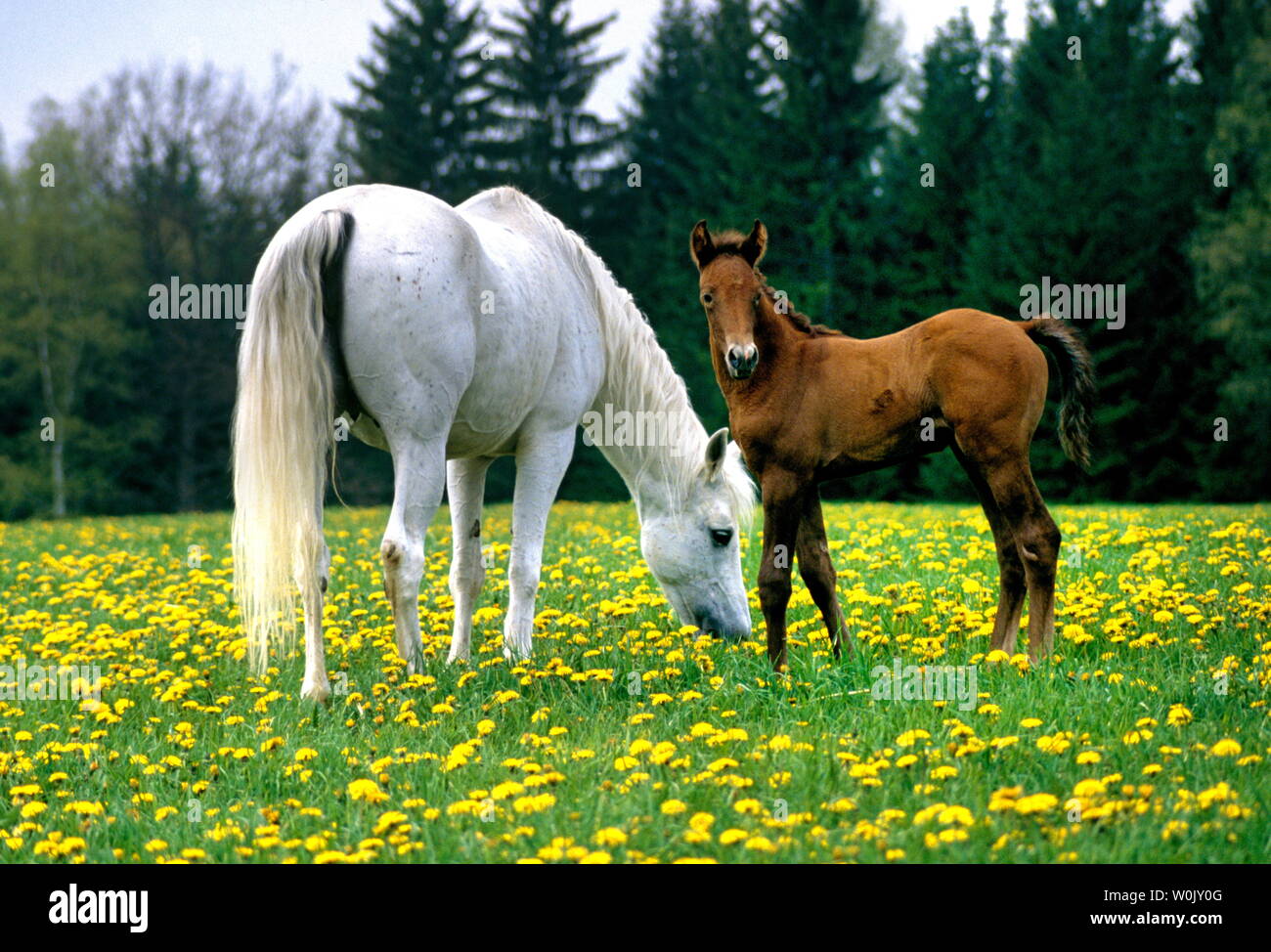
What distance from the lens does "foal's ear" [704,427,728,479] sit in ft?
21.8

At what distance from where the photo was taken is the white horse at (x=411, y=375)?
5.18 m

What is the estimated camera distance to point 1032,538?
527cm

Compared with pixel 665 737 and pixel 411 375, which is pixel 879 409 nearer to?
pixel 665 737

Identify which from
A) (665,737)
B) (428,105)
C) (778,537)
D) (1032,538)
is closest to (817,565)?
(778,537)

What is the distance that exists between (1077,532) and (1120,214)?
17.7m

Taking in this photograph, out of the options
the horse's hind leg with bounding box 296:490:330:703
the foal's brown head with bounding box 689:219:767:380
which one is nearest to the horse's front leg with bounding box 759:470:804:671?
the foal's brown head with bounding box 689:219:767:380

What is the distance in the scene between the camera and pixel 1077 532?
9930 millimetres

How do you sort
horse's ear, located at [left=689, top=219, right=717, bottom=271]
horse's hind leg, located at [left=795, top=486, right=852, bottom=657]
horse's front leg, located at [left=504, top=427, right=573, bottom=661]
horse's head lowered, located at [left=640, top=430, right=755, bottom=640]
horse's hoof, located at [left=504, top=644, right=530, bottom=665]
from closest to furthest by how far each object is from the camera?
horse's ear, located at [left=689, top=219, right=717, bottom=271], horse's hind leg, located at [left=795, top=486, right=852, bottom=657], horse's hoof, located at [left=504, top=644, right=530, bottom=665], horse's front leg, located at [left=504, top=427, right=573, bottom=661], horse's head lowered, located at [left=640, top=430, right=755, bottom=640]

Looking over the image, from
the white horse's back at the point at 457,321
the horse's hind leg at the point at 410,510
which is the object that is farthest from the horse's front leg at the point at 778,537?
the horse's hind leg at the point at 410,510

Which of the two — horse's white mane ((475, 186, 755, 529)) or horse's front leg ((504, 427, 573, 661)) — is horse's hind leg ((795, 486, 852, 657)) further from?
horse's front leg ((504, 427, 573, 661))

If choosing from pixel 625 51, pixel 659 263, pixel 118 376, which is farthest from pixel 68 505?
pixel 625 51

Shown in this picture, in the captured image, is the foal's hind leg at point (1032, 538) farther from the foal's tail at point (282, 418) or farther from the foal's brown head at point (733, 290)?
the foal's tail at point (282, 418)

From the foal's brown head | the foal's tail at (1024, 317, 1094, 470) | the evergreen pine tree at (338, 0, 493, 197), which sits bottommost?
the foal's tail at (1024, 317, 1094, 470)
